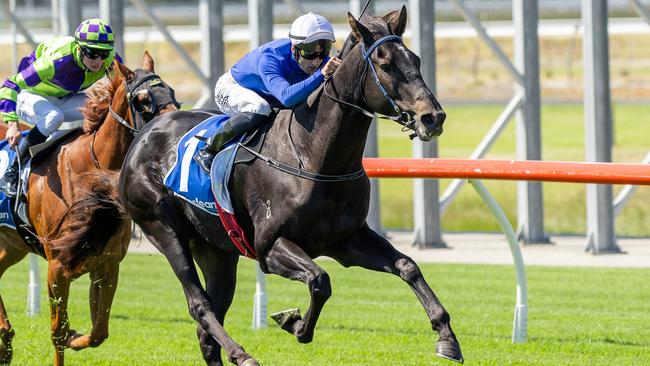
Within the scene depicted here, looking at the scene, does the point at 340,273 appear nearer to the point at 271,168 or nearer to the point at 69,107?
the point at 69,107

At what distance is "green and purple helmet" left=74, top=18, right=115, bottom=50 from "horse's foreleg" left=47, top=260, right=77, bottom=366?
1183 mm

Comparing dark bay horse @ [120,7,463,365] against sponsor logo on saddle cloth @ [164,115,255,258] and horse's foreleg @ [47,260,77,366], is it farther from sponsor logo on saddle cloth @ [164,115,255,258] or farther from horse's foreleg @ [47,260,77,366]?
horse's foreleg @ [47,260,77,366]

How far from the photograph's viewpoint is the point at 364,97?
205 inches

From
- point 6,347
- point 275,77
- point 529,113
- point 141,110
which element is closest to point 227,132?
point 275,77

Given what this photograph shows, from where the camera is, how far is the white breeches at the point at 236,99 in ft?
18.7

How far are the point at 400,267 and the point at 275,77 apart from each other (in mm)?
1039

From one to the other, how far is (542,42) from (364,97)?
2145 centimetres

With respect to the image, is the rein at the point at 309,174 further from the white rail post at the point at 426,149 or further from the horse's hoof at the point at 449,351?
the white rail post at the point at 426,149

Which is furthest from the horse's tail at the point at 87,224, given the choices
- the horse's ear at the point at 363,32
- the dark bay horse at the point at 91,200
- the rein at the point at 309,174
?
the horse's ear at the point at 363,32

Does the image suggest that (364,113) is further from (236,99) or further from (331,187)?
(236,99)

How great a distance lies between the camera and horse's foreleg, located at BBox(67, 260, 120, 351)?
650 centimetres

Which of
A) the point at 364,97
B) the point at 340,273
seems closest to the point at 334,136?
the point at 364,97

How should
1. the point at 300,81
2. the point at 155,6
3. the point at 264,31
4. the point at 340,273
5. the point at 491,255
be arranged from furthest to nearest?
the point at 155,6 → the point at 264,31 → the point at 491,255 → the point at 340,273 → the point at 300,81

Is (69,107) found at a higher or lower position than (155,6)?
lower
